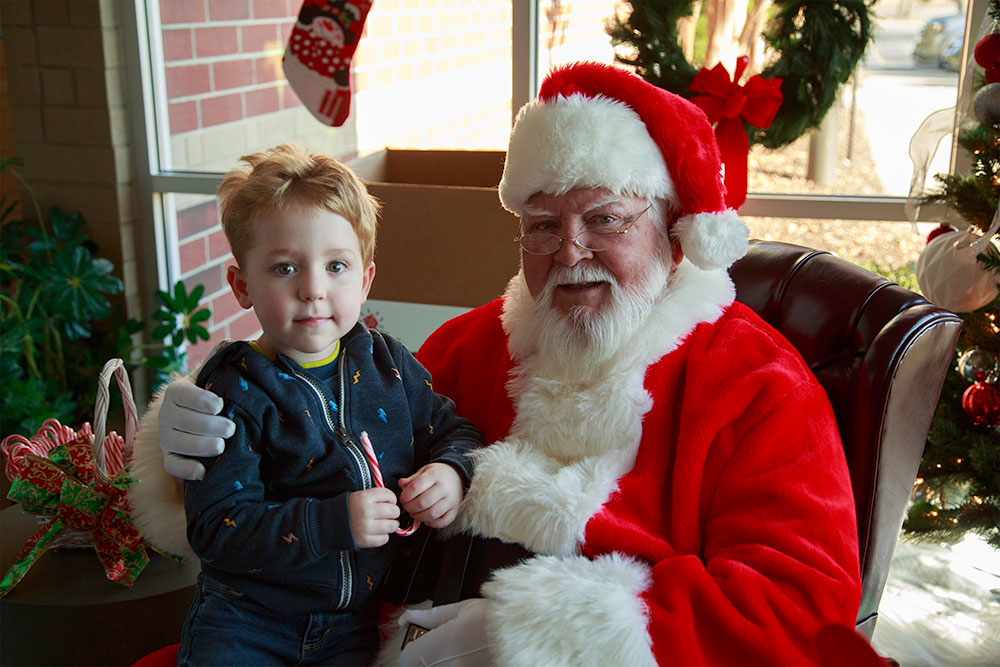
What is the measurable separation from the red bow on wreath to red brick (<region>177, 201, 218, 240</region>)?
1.91 metres

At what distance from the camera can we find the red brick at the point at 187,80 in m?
3.07

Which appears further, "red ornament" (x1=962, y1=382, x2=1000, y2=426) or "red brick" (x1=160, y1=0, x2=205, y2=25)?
"red brick" (x1=160, y1=0, x2=205, y2=25)

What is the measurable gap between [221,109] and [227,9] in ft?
1.15

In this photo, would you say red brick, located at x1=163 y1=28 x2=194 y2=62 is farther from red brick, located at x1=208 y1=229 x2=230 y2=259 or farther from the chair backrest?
the chair backrest

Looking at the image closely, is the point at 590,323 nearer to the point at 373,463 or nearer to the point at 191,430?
the point at 373,463

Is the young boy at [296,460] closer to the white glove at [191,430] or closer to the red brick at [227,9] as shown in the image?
the white glove at [191,430]

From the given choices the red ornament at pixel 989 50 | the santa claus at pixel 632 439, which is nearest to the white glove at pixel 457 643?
the santa claus at pixel 632 439

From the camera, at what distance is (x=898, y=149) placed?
2.80 metres

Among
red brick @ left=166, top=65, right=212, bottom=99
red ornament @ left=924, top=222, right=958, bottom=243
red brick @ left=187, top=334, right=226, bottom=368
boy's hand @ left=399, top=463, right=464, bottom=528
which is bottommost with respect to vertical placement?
red brick @ left=187, top=334, right=226, bottom=368

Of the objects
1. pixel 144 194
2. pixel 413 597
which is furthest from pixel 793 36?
pixel 144 194

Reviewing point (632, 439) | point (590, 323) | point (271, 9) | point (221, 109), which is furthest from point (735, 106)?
point (221, 109)

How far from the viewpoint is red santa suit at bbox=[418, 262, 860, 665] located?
1.18 metres

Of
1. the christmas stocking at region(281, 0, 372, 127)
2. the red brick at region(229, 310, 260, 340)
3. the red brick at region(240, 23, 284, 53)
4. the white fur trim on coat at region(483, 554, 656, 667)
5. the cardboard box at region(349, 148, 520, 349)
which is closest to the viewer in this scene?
the white fur trim on coat at region(483, 554, 656, 667)

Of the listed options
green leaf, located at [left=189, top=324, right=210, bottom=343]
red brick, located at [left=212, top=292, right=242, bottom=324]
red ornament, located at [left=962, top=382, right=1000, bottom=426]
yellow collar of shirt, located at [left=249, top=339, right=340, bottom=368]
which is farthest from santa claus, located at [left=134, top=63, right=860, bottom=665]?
red brick, located at [left=212, top=292, right=242, bottom=324]
